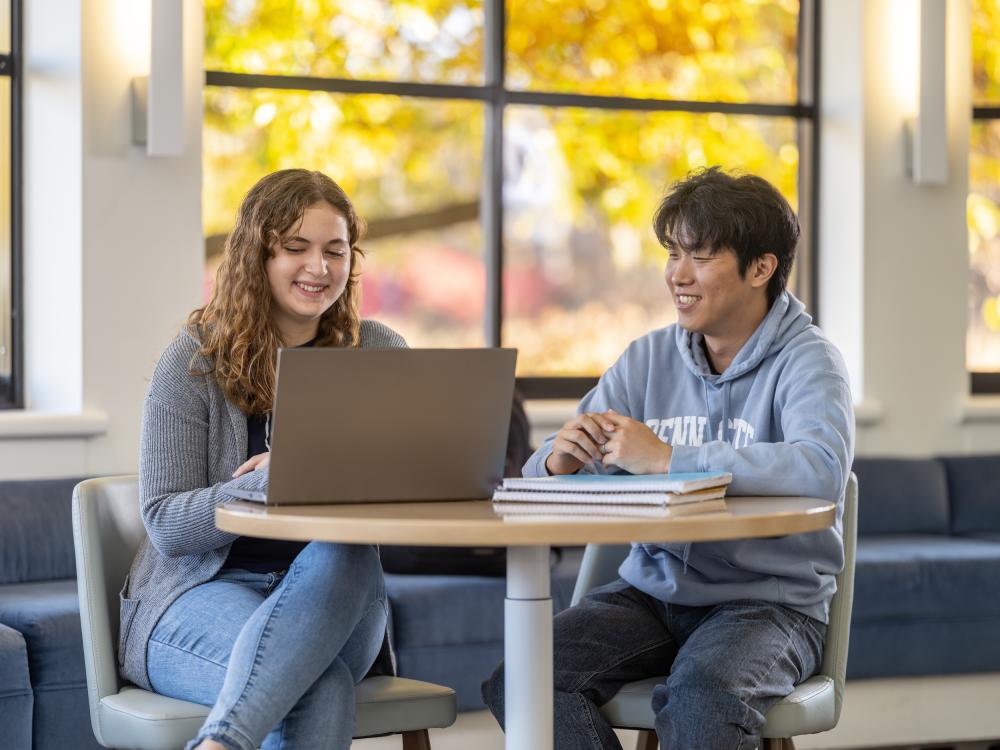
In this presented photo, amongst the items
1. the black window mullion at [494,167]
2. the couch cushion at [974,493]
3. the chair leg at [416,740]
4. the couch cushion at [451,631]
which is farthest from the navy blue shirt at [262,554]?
the couch cushion at [974,493]

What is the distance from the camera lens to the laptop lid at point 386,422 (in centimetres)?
176

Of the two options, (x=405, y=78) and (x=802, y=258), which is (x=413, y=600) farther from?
(x=802, y=258)

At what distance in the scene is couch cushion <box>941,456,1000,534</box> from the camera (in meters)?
4.30

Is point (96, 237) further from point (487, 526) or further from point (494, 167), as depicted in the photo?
point (487, 526)

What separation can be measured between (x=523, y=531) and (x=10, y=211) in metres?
2.73

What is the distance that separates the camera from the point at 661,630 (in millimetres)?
2279

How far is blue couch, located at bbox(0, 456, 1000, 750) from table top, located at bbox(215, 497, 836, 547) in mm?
1269

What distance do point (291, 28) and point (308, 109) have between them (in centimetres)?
24

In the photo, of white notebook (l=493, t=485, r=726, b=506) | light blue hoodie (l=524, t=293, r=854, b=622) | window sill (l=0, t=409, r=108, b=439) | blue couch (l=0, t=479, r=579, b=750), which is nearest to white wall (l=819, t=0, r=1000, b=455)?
blue couch (l=0, t=479, r=579, b=750)

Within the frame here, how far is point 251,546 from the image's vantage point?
7.23 ft

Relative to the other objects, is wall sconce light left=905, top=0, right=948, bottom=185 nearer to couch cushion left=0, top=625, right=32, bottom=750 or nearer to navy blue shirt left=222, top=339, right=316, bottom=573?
navy blue shirt left=222, top=339, right=316, bottom=573

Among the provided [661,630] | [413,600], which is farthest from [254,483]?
[413,600]

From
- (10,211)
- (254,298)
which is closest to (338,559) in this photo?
(254,298)

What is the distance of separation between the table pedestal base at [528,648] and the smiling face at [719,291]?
2.03ft
